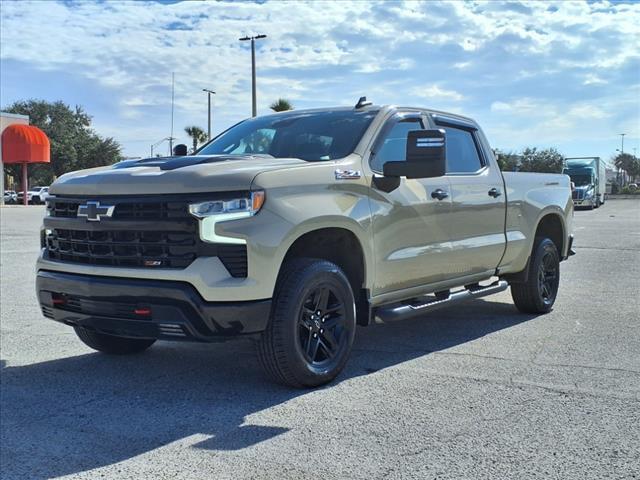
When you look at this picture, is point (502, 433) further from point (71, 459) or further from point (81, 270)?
point (81, 270)

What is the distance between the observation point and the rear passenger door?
5848 mm

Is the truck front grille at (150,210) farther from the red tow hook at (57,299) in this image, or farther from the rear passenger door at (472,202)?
the rear passenger door at (472,202)

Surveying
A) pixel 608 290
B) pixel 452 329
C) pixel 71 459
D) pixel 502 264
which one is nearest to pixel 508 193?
pixel 502 264

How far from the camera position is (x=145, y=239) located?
4.13 meters

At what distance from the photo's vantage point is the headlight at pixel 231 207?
3.98 m

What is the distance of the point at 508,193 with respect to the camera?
6.62 m

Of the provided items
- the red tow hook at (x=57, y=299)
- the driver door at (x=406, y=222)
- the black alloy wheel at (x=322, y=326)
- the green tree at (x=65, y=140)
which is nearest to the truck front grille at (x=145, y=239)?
the red tow hook at (x=57, y=299)

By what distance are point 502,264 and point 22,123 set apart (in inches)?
1917

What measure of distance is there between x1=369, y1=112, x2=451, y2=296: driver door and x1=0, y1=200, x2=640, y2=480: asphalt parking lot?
67cm

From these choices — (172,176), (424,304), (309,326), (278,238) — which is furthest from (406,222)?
(172,176)

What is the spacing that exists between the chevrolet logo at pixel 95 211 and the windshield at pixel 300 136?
59.9 inches

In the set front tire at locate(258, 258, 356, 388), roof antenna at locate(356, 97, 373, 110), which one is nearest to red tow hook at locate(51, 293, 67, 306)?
front tire at locate(258, 258, 356, 388)

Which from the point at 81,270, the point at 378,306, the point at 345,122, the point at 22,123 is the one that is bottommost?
the point at 378,306

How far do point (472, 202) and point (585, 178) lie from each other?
120ft
